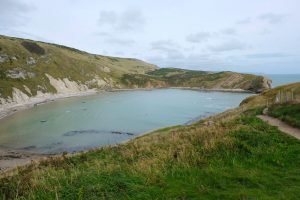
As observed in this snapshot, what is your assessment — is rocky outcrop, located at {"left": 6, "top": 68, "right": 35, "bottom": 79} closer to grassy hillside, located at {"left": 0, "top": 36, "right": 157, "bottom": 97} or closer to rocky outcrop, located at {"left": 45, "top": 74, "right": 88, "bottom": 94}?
grassy hillside, located at {"left": 0, "top": 36, "right": 157, "bottom": 97}

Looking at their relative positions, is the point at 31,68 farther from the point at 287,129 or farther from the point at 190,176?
the point at 190,176

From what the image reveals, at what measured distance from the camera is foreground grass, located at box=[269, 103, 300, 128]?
947 inches

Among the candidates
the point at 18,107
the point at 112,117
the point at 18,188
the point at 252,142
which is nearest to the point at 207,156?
the point at 252,142

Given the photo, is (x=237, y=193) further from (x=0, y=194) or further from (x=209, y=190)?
(x=0, y=194)

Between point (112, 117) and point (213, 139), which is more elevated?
point (213, 139)

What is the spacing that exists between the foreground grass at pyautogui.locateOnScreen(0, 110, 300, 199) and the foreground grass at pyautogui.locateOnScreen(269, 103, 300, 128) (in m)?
6.50

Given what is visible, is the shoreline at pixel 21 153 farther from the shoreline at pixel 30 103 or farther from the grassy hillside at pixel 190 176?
the grassy hillside at pixel 190 176

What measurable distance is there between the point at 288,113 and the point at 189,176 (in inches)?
690

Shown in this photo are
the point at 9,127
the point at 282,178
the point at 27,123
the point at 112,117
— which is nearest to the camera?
the point at 282,178

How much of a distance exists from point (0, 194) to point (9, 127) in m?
70.5

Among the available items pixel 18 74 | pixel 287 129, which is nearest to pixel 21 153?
pixel 287 129

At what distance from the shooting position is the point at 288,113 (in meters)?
26.9

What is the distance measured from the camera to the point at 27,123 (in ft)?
266

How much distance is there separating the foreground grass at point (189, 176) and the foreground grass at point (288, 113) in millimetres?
6498
